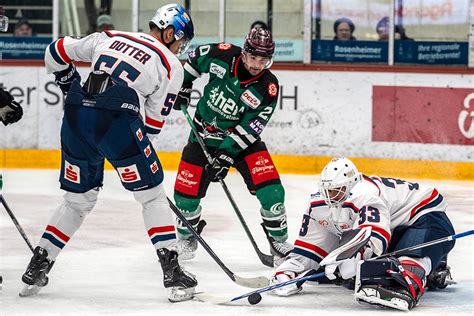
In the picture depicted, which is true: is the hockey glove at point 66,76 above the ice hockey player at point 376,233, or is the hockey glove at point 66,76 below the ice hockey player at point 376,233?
above

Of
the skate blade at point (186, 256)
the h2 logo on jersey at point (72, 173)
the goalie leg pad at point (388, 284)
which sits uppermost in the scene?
the h2 logo on jersey at point (72, 173)

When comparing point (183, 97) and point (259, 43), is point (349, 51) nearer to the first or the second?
point (183, 97)

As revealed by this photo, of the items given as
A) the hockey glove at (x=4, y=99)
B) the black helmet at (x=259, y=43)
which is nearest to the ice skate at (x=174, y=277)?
the hockey glove at (x=4, y=99)

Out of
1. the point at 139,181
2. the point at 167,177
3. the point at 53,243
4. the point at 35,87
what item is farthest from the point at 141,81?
the point at 35,87

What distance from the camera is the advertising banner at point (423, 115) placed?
30.3 ft

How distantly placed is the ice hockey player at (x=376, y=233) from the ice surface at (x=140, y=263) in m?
0.10

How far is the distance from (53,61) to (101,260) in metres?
1.33

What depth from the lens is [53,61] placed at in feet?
16.0

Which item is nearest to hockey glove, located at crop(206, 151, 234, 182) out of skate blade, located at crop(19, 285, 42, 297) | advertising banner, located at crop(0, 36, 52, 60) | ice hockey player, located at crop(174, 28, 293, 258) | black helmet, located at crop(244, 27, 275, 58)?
ice hockey player, located at crop(174, 28, 293, 258)

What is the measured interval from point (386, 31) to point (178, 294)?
18.2ft

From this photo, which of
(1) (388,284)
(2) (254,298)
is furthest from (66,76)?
(1) (388,284)

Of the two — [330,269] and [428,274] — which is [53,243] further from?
[428,274]

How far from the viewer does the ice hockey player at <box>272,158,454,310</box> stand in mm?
4691

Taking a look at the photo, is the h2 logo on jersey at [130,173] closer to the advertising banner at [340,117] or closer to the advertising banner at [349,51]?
the advertising banner at [340,117]
